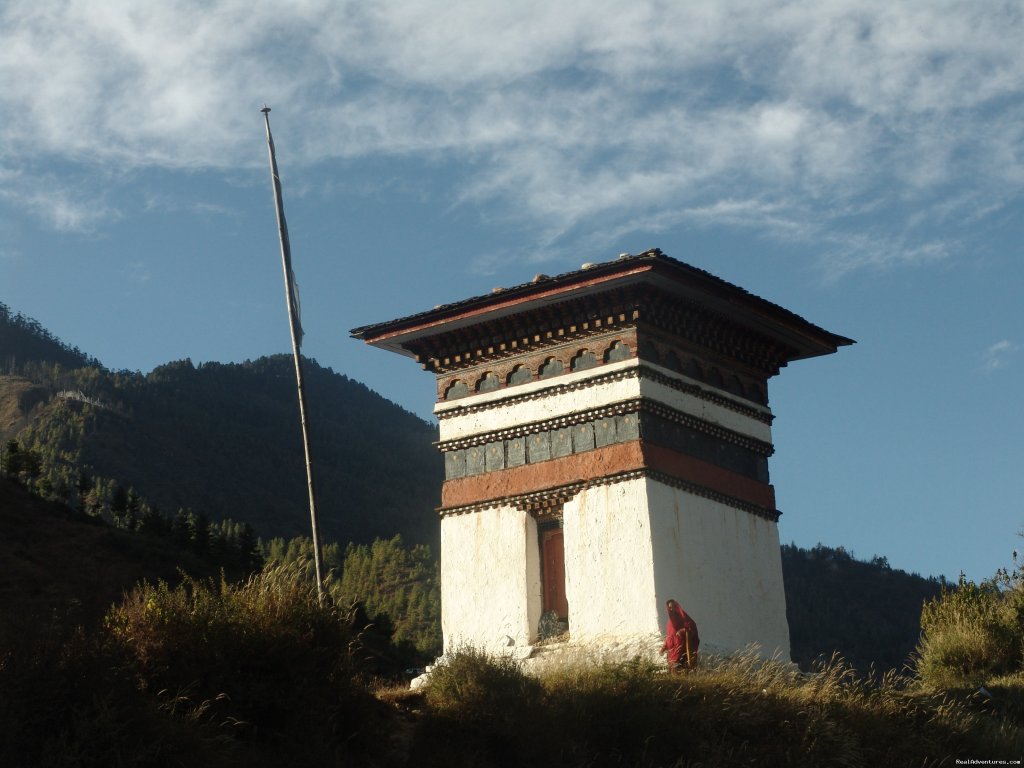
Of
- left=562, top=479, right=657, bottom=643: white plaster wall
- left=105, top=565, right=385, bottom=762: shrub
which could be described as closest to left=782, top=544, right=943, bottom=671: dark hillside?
left=562, top=479, right=657, bottom=643: white plaster wall

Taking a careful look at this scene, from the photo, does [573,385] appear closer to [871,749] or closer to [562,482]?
[562,482]

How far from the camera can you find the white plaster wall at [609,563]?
755 inches

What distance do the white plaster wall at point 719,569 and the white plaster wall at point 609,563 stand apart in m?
0.18

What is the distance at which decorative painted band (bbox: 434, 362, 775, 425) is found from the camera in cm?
2033

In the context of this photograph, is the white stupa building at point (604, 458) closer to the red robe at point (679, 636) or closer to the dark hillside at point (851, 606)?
the red robe at point (679, 636)

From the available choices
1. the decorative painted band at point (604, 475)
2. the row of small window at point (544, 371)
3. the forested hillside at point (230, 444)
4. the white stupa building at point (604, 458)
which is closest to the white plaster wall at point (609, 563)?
the white stupa building at point (604, 458)

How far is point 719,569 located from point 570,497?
2.23 metres

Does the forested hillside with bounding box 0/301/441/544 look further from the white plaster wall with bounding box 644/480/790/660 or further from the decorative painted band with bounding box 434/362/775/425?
the white plaster wall with bounding box 644/480/790/660

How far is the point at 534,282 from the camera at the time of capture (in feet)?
67.7

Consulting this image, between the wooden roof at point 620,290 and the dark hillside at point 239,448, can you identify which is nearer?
the wooden roof at point 620,290

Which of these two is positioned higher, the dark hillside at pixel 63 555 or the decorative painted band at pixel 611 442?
the dark hillside at pixel 63 555

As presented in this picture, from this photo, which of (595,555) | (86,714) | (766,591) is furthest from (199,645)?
(766,591)

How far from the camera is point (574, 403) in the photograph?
2059 centimetres

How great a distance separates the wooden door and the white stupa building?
0.07ft
